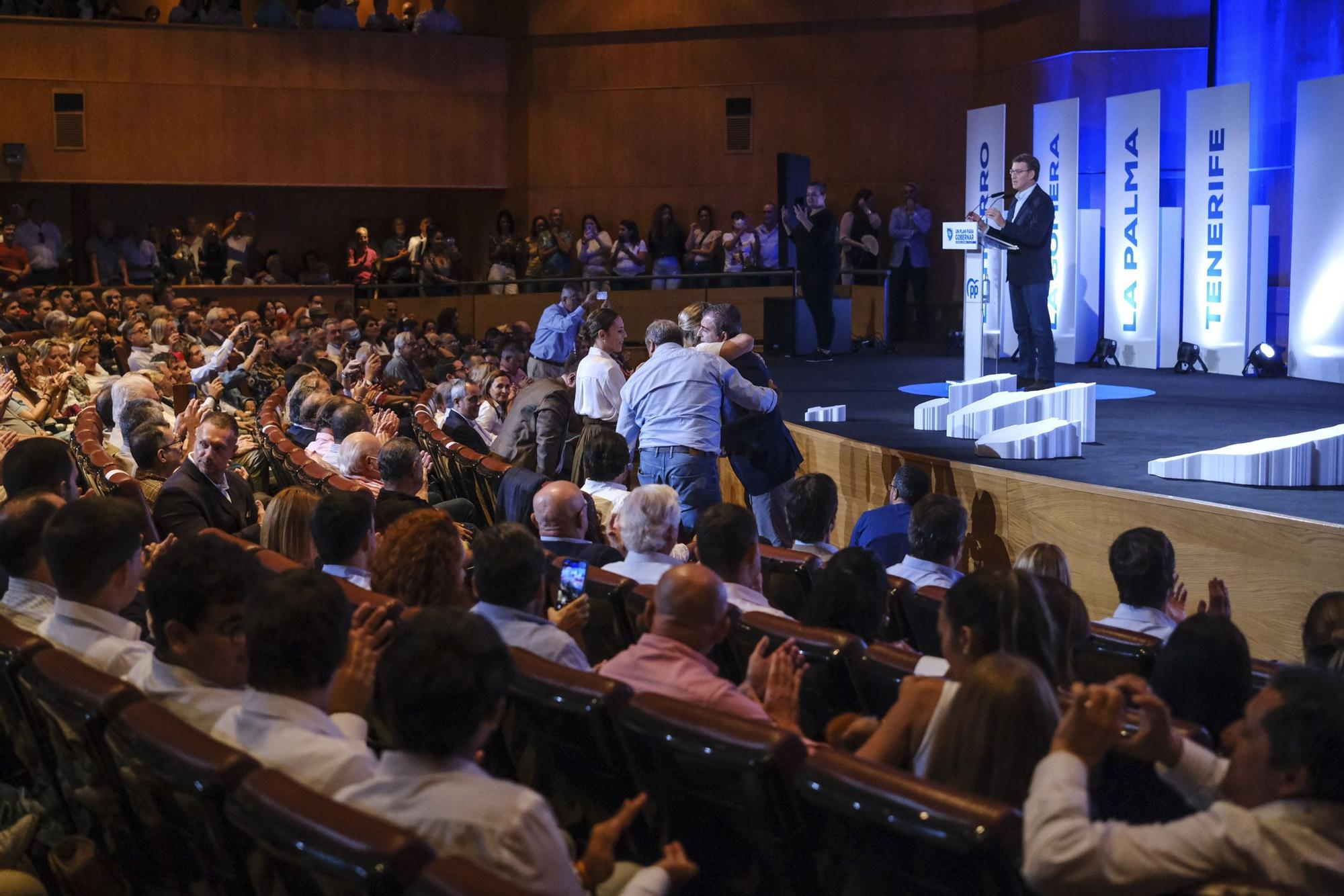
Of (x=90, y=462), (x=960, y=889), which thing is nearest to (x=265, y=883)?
(x=960, y=889)

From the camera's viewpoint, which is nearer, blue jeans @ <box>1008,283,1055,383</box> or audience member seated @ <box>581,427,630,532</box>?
audience member seated @ <box>581,427,630,532</box>

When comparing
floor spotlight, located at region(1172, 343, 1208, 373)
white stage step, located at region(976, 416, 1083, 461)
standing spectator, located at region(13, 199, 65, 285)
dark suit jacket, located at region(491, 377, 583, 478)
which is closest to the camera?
white stage step, located at region(976, 416, 1083, 461)

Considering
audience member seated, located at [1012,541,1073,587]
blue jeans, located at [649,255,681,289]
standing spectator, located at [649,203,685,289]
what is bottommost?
audience member seated, located at [1012,541,1073,587]

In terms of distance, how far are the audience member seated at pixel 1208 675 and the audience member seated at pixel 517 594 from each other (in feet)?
3.53

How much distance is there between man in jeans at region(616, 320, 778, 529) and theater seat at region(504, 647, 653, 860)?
303cm

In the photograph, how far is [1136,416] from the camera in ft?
23.2

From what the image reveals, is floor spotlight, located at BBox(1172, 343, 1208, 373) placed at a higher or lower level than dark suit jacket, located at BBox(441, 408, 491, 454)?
higher

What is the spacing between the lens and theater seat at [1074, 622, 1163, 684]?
2.68m

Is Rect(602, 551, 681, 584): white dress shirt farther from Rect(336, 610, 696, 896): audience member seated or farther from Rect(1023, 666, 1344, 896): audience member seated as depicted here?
Rect(1023, 666, 1344, 896): audience member seated

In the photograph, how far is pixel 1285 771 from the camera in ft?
5.43

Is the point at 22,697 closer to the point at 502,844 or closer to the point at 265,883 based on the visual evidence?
the point at 265,883

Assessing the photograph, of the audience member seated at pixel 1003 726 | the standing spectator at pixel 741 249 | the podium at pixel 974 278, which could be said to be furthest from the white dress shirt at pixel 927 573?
the standing spectator at pixel 741 249

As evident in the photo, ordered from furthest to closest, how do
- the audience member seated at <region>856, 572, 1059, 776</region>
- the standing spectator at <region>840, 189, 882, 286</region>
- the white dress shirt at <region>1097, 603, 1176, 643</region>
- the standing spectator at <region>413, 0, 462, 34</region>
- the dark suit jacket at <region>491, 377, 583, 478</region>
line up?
1. the standing spectator at <region>413, 0, 462, 34</region>
2. the standing spectator at <region>840, 189, 882, 286</region>
3. the dark suit jacket at <region>491, 377, 583, 478</region>
4. the white dress shirt at <region>1097, 603, 1176, 643</region>
5. the audience member seated at <region>856, 572, 1059, 776</region>

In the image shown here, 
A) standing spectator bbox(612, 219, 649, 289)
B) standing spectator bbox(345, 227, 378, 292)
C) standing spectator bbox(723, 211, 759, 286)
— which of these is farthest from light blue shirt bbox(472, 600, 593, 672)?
standing spectator bbox(345, 227, 378, 292)
